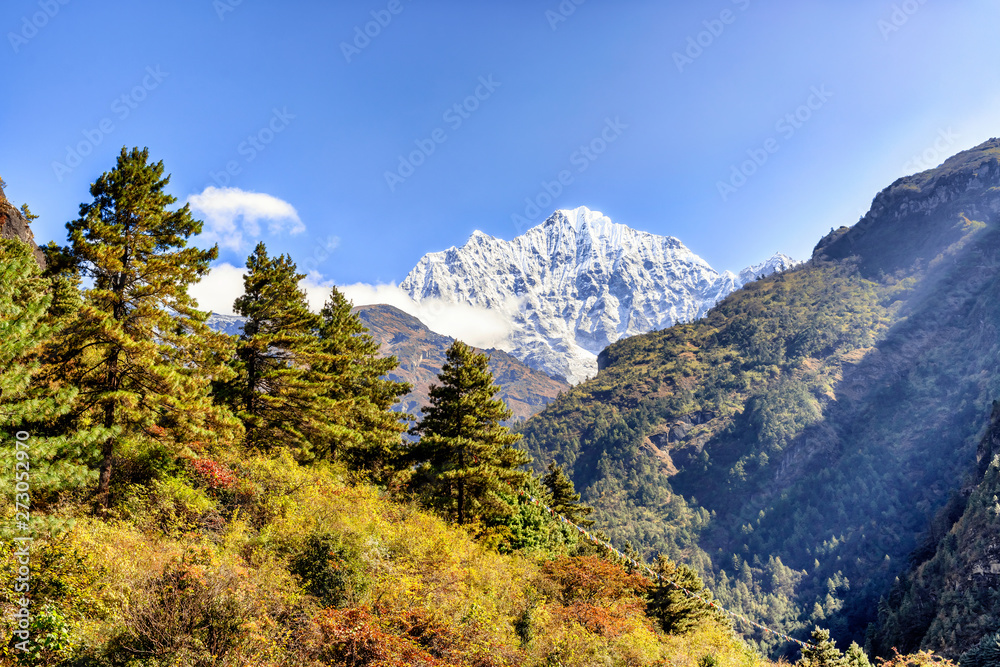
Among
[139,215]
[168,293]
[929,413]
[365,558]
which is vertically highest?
[139,215]

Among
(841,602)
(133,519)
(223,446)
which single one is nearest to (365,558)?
(133,519)

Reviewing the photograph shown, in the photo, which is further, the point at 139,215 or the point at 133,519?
the point at 139,215

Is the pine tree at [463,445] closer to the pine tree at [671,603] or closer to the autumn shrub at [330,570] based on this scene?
the autumn shrub at [330,570]

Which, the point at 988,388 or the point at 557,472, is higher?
the point at 557,472

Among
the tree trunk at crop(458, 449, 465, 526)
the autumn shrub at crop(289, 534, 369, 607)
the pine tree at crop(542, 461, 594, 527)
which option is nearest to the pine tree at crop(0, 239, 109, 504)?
the autumn shrub at crop(289, 534, 369, 607)

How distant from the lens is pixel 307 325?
2367 cm

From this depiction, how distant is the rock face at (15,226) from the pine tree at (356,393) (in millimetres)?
15465

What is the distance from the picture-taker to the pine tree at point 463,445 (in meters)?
23.6

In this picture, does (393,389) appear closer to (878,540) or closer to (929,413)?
(878,540)

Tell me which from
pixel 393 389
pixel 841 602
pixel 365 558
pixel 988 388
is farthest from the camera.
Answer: pixel 988 388

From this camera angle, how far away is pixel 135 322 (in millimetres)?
14656

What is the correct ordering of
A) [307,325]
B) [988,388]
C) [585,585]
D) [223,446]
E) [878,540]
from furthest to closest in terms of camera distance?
1. [988,388]
2. [878,540]
3. [307,325]
4. [585,585]
5. [223,446]

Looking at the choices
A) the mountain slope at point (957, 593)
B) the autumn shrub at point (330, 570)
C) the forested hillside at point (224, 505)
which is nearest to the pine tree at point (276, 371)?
the forested hillside at point (224, 505)

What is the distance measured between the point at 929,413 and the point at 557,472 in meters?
216
